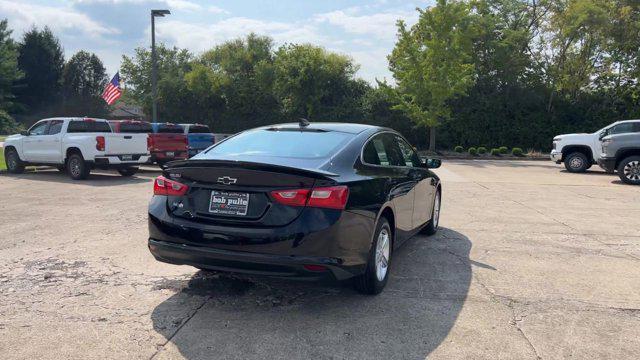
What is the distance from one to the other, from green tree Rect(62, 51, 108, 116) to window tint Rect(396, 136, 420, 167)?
56.1 metres

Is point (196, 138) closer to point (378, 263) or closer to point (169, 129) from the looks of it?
point (169, 129)

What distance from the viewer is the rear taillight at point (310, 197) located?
12.7 ft

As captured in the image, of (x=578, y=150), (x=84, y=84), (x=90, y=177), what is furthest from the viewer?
(x=84, y=84)

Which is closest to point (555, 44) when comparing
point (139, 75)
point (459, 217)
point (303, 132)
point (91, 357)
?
point (459, 217)

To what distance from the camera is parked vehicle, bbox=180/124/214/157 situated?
60.8 ft

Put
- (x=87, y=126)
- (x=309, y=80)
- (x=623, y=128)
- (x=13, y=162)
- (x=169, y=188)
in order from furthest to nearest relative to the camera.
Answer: (x=309, y=80), (x=623, y=128), (x=13, y=162), (x=87, y=126), (x=169, y=188)

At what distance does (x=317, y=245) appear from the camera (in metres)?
3.84

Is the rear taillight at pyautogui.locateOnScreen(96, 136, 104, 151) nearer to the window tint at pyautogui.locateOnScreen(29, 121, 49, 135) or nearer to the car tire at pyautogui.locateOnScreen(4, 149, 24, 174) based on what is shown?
the window tint at pyautogui.locateOnScreen(29, 121, 49, 135)

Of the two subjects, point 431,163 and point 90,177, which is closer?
point 431,163

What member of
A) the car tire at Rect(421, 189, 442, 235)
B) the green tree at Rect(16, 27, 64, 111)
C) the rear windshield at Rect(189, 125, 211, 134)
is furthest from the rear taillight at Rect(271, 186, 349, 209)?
the green tree at Rect(16, 27, 64, 111)

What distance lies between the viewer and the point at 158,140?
630 inches

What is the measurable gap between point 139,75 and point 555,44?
1394 inches

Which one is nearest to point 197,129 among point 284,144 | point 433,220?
point 433,220

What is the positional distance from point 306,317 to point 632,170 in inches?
548
